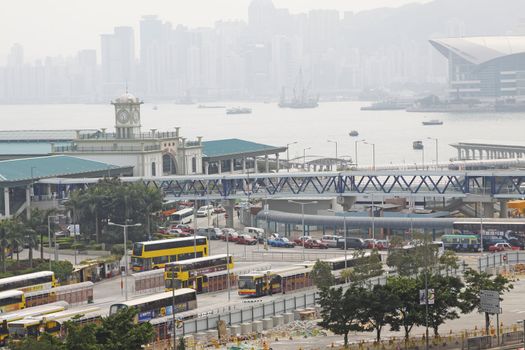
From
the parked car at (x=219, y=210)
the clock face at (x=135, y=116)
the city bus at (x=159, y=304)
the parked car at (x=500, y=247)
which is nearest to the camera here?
the city bus at (x=159, y=304)

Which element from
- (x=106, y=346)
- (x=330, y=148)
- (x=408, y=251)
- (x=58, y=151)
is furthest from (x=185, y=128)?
(x=106, y=346)

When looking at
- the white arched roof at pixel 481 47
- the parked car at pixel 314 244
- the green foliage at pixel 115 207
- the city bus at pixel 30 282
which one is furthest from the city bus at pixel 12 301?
the white arched roof at pixel 481 47

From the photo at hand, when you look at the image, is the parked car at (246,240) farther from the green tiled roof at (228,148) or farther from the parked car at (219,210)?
the green tiled roof at (228,148)

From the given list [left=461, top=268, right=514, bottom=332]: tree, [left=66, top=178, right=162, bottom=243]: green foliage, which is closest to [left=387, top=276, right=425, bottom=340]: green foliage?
[left=461, top=268, right=514, bottom=332]: tree

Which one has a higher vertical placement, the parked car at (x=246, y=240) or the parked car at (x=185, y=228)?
the parked car at (x=185, y=228)

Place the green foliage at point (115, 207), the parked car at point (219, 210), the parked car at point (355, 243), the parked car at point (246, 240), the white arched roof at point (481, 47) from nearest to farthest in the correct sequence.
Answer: the parked car at point (355, 243) < the green foliage at point (115, 207) < the parked car at point (246, 240) < the parked car at point (219, 210) < the white arched roof at point (481, 47)

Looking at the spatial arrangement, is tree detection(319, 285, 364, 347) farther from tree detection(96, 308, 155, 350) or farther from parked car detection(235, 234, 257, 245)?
parked car detection(235, 234, 257, 245)
